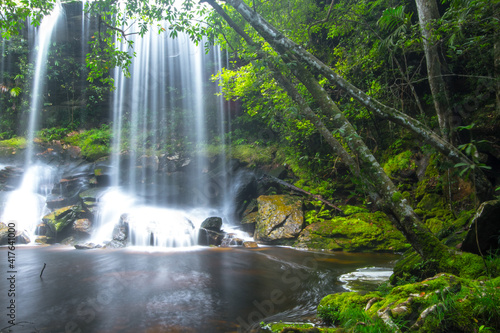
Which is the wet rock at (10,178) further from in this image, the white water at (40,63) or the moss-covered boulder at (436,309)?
the moss-covered boulder at (436,309)

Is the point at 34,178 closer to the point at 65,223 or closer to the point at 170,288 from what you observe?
the point at 65,223

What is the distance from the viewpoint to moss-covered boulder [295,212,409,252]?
7.94m

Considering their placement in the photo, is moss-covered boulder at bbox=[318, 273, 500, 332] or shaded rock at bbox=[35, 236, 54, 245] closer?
moss-covered boulder at bbox=[318, 273, 500, 332]

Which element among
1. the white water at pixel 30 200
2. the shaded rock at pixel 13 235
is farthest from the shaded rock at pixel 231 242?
the white water at pixel 30 200

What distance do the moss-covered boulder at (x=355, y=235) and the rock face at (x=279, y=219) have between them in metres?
0.43

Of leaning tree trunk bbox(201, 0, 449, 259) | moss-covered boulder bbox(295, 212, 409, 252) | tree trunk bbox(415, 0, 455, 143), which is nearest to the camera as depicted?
leaning tree trunk bbox(201, 0, 449, 259)

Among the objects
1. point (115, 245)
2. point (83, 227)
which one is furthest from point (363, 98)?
point (83, 227)

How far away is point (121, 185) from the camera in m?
14.4

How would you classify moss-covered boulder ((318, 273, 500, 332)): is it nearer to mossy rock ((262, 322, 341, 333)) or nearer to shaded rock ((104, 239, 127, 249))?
mossy rock ((262, 322, 341, 333))

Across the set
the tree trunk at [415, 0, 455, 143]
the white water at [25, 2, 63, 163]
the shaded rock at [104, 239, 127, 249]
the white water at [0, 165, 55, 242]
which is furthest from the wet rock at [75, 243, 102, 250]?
the white water at [25, 2, 63, 163]

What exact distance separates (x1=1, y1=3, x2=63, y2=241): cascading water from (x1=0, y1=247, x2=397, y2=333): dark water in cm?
345

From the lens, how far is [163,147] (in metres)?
17.2

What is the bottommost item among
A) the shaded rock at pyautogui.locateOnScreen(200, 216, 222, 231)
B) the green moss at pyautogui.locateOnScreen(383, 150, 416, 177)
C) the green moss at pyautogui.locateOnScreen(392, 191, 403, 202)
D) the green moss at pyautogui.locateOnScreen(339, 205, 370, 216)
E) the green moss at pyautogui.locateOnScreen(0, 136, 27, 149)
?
the shaded rock at pyautogui.locateOnScreen(200, 216, 222, 231)

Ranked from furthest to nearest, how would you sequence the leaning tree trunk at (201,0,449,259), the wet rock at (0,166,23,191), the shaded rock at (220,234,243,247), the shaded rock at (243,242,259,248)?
the wet rock at (0,166,23,191)
the shaded rock at (220,234,243,247)
the shaded rock at (243,242,259,248)
the leaning tree trunk at (201,0,449,259)
